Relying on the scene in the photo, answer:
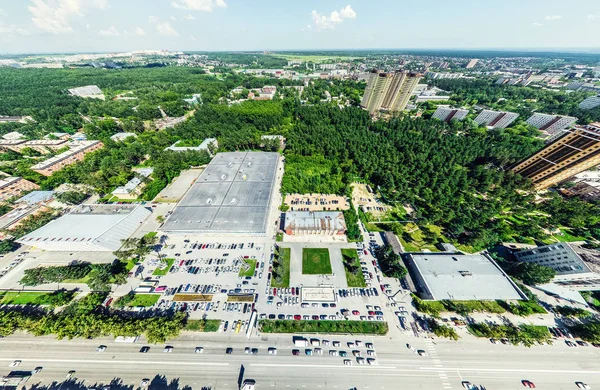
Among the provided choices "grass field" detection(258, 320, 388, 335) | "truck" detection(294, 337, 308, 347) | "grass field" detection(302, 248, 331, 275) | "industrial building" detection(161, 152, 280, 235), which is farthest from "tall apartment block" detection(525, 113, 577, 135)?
"truck" detection(294, 337, 308, 347)

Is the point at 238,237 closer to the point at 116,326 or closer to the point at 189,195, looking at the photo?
the point at 189,195

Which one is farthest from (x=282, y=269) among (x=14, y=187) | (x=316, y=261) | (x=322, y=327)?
(x=14, y=187)

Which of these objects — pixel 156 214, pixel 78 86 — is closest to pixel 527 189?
pixel 156 214

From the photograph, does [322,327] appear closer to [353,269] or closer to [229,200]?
[353,269]

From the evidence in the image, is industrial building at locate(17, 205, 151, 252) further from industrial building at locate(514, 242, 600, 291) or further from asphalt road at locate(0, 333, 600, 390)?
industrial building at locate(514, 242, 600, 291)

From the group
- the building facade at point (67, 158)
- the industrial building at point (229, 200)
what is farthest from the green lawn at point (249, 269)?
the building facade at point (67, 158)

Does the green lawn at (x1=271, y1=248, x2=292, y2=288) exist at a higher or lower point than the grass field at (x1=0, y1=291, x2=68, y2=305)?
higher
